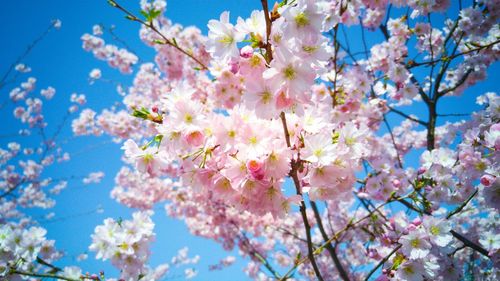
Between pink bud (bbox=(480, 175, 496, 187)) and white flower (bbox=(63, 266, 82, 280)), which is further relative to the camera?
white flower (bbox=(63, 266, 82, 280))

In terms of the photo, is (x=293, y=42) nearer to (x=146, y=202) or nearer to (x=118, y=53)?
(x=118, y=53)

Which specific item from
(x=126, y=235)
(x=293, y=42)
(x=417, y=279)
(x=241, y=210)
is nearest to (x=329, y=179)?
(x=241, y=210)

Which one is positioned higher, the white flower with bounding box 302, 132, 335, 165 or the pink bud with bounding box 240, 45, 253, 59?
the pink bud with bounding box 240, 45, 253, 59

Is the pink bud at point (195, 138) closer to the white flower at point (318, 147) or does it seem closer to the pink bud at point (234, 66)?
the pink bud at point (234, 66)

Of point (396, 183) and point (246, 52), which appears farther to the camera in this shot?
point (396, 183)

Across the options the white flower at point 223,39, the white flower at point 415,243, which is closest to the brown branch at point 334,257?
the white flower at point 415,243

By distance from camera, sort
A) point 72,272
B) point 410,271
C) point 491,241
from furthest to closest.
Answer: point 72,272
point 491,241
point 410,271

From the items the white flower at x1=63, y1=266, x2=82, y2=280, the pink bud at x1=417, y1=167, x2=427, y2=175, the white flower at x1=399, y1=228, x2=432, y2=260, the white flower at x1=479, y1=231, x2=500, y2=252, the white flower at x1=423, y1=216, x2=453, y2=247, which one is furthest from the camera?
the pink bud at x1=417, y1=167, x2=427, y2=175

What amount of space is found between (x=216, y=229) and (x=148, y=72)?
542 cm

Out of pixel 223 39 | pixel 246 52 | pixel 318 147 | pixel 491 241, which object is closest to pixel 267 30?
→ pixel 246 52

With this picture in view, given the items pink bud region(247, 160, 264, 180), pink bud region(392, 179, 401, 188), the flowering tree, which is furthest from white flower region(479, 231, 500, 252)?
pink bud region(247, 160, 264, 180)

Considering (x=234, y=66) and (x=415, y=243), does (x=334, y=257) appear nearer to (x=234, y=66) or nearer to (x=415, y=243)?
(x=415, y=243)

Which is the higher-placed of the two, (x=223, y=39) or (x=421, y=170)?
(x=421, y=170)

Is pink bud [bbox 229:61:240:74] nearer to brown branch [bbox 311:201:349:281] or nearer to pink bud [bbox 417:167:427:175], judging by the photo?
pink bud [bbox 417:167:427:175]
